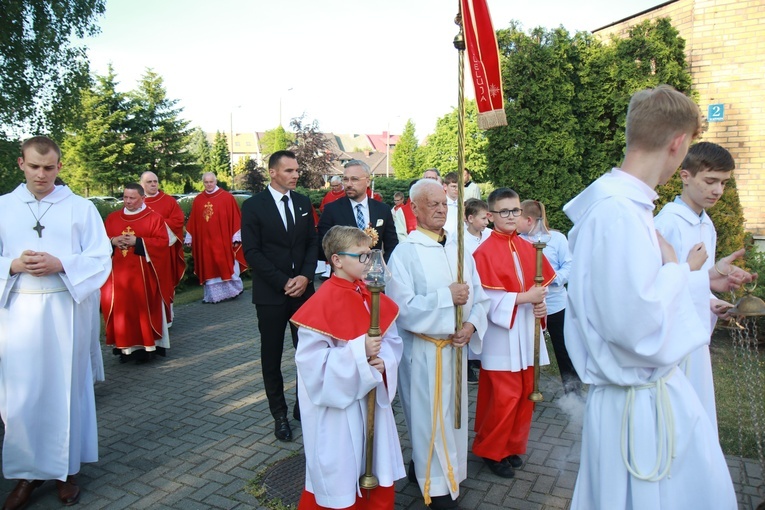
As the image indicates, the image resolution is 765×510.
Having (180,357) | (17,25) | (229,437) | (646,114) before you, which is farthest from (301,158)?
(646,114)

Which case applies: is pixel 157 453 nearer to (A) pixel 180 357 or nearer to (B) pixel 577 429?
(A) pixel 180 357

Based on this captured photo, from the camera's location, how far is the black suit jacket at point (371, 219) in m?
5.72

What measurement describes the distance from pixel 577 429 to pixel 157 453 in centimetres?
359

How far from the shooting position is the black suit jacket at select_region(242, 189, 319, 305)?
4906mm

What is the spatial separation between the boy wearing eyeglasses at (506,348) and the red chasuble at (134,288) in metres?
4.65

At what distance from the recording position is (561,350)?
5941 mm

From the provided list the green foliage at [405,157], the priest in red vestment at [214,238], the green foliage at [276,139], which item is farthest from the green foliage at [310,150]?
the green foliage at [405,157]

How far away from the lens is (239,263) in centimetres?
1178

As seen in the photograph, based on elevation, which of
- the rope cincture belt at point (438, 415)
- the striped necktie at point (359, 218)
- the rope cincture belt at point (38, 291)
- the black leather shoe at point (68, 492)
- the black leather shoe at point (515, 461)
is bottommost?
the black leather shoe at point (515, 461)

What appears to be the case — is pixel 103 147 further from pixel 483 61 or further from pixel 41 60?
pixel 483 61

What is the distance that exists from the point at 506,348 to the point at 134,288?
200 inches

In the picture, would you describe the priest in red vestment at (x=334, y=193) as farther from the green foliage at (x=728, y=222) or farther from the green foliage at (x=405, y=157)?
the green foliage at (x=405, y=157)

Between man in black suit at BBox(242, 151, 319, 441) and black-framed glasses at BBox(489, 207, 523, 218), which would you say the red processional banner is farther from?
man in black suit at BBox(242, 151, 319, 441)

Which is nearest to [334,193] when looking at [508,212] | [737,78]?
[508,212]
